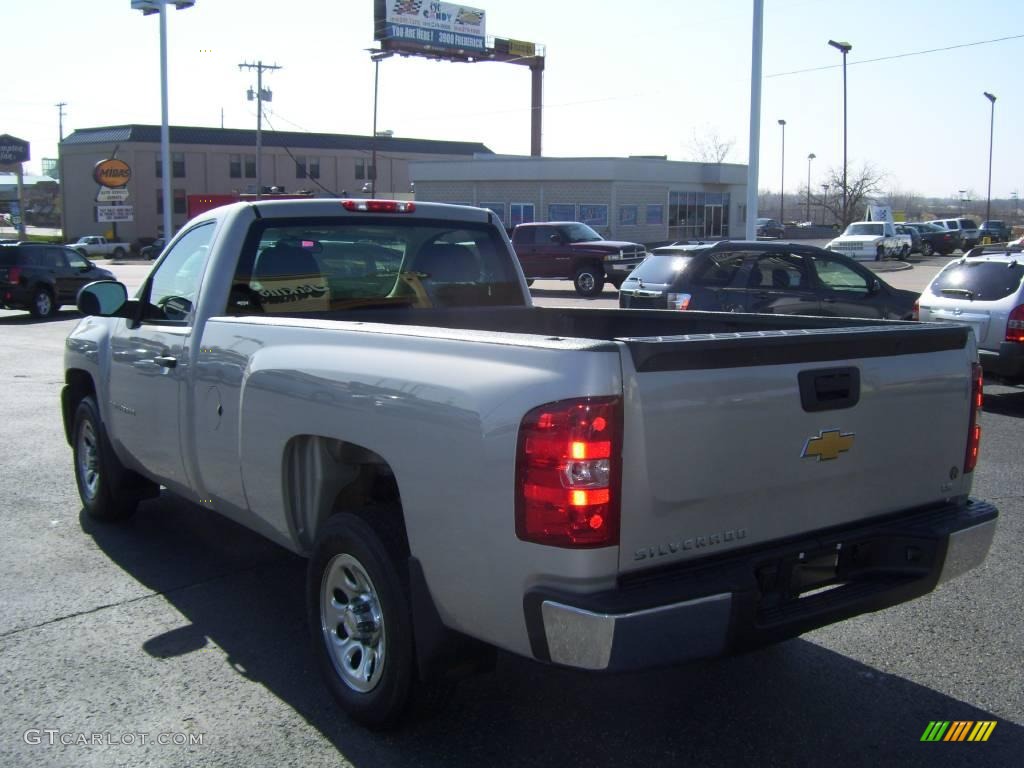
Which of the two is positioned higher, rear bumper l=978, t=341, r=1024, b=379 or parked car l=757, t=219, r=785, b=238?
parked car l=757, t=219, r=785, b=238

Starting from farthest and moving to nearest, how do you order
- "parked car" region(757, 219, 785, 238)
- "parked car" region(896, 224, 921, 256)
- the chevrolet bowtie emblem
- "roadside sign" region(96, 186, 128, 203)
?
1. "parked car" region(757, 219, 785, 238)
2. "roadside sign" region(96, 186, 128, 203)
3. "parked car" region(896, 224, 921, 256)
4. the chevrolet bowtie emblem

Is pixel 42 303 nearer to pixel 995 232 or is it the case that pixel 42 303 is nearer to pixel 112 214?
pixel 112 214

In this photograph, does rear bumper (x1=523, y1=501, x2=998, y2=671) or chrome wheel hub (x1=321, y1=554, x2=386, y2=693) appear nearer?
rear bumper (x1=523, y1=501, x2=998, y2=671)

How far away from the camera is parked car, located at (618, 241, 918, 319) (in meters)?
13.0

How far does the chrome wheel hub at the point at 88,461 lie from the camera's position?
6.47 metres

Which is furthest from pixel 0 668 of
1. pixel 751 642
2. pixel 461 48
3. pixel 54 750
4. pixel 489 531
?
pixel 461 48

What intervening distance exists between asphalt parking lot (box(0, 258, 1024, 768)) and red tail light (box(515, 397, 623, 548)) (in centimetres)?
89

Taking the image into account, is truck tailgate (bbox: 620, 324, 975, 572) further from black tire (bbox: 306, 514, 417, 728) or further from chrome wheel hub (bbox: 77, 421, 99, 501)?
chrome wheel hub (bbox: 77, 421, 99, 501)

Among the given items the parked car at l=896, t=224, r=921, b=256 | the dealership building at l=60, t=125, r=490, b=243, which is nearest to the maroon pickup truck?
the parked car at l=896, t=224, r=921, b=256

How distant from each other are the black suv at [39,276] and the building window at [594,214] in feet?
103

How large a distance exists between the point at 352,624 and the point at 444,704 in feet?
1.53

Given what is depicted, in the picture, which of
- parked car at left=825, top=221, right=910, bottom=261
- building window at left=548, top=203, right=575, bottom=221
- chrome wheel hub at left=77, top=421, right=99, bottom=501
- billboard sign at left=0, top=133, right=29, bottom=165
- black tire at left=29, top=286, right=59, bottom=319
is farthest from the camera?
billboard sign at left=0, top=133, right=29, bottom=165

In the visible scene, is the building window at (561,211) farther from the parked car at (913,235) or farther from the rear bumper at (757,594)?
the rear bumper at (757,594)

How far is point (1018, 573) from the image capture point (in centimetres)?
557
